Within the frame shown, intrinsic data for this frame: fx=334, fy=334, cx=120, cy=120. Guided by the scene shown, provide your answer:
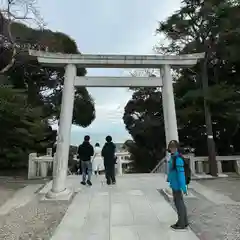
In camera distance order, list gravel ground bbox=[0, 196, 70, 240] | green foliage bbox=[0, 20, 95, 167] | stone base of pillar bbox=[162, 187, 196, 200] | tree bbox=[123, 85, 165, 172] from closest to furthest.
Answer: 1. gravel ground bbox=[0, 196, 70, 240]
2. stone base of pillar bbox=[162, 187, 196, 200]
3. green foliage bbox=[0, 20, 95, 167]
4. tree bbox=[123, 85, 165, 172]

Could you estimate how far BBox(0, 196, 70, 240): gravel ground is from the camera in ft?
19.8

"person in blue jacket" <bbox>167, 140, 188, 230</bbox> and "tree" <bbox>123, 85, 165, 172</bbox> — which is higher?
"tree" <bbox>123, 85, 165, 172</bbox>

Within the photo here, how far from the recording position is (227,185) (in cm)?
1147

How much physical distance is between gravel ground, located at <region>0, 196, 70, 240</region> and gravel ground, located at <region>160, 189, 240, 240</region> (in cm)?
280

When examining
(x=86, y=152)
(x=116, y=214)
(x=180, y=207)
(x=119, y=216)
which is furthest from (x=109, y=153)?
(x=180, y=207)

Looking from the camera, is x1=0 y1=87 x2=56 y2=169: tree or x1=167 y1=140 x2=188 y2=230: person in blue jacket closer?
x1=167 y1=140 x2=188 y2=230: person in blue jacket

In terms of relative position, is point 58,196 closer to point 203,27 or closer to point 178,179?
point 178,179

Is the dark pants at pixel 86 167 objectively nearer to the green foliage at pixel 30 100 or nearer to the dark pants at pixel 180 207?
the green foliage at pixel 30 100

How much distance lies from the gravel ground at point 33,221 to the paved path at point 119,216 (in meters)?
0.20

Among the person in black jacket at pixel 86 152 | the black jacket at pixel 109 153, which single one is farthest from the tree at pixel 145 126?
the person in black jacket at pixel 86 152

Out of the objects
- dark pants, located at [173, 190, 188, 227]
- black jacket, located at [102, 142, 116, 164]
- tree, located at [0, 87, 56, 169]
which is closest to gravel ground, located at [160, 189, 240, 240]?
dark pants, located at [173, 190, 188, 227]

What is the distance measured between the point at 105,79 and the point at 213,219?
200 inches

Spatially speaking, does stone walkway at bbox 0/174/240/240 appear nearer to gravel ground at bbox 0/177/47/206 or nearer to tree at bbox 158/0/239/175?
gravel ground at bbox 0/177/47/206

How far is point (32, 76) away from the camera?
20000 millimetres
